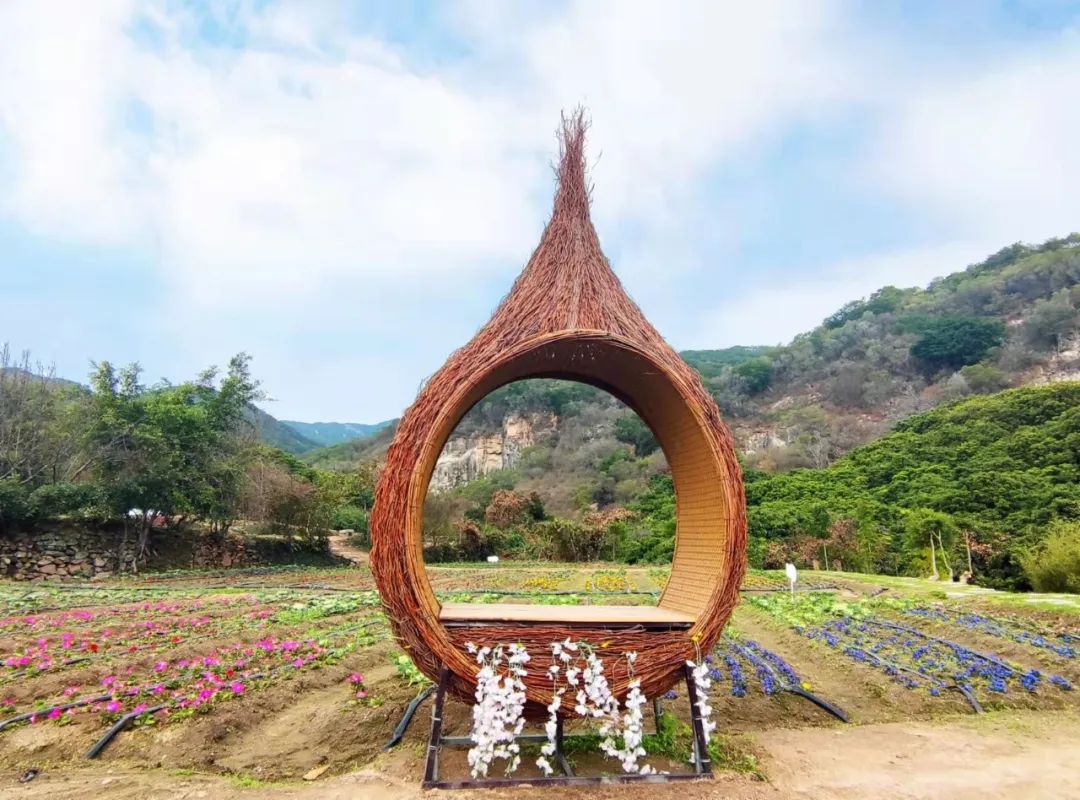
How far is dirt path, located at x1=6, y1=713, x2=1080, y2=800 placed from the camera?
2.95 metres

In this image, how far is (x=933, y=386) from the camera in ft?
136

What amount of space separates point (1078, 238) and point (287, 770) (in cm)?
6659

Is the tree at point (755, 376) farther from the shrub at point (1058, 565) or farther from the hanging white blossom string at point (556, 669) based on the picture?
the hanging white blossom string at point (556, 669)

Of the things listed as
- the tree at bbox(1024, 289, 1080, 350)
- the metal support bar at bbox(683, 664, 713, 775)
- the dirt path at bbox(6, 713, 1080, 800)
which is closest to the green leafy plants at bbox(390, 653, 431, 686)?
the dirt path at bbox(6, 713, 1080, 800)

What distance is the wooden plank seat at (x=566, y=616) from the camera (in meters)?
3.19

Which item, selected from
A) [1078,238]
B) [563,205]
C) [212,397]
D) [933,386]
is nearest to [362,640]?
[563,205]

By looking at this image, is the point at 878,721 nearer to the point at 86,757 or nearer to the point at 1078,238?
the point at 86,757

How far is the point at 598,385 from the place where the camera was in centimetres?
434

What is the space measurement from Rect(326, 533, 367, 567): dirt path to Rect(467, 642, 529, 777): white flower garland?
65.6ft

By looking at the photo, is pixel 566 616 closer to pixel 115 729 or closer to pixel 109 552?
pixel 115 729

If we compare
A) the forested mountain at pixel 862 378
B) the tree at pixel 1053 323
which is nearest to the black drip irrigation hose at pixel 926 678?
the forested mountain at pixel 862 378

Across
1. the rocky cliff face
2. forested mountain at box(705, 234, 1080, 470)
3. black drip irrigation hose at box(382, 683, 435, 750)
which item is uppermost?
forested mountain at box(705, 234, 1080, 470)

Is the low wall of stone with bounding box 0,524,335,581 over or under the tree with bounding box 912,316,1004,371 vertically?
under

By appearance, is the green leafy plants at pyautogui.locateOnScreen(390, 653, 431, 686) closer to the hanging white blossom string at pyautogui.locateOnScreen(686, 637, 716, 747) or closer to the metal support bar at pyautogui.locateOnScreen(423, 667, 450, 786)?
the metal support bar at pyautogui.locateOnScreen(423, 667, 450, 786)
